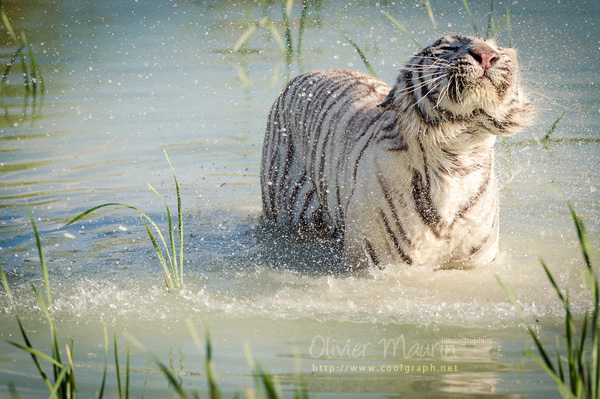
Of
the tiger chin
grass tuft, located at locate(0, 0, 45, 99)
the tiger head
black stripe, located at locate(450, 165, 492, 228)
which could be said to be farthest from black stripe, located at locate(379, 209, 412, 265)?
grass tuft, located at locate(0, 0, 45, 99)

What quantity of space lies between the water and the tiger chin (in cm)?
16

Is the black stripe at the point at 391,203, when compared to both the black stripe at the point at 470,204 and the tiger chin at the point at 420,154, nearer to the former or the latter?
the tiger chin at the point at 420,154

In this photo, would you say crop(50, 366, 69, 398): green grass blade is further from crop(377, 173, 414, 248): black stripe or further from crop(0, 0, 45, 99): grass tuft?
crop(0, 0, 45, 99): grass tuft

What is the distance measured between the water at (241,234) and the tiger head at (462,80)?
0.24 meters

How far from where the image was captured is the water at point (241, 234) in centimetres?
275

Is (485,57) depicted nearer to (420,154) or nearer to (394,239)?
(420,154)

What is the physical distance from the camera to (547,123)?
20.6ft

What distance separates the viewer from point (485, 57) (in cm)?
286

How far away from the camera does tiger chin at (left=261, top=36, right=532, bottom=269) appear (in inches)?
116

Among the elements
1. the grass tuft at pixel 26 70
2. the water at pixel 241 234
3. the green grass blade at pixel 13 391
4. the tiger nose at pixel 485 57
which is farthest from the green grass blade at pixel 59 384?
the grass tuft at pixel 26 70

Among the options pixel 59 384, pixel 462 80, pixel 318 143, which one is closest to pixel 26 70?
pixel 318 143

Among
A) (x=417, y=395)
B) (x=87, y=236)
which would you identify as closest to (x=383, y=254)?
(x=417, y=395)
